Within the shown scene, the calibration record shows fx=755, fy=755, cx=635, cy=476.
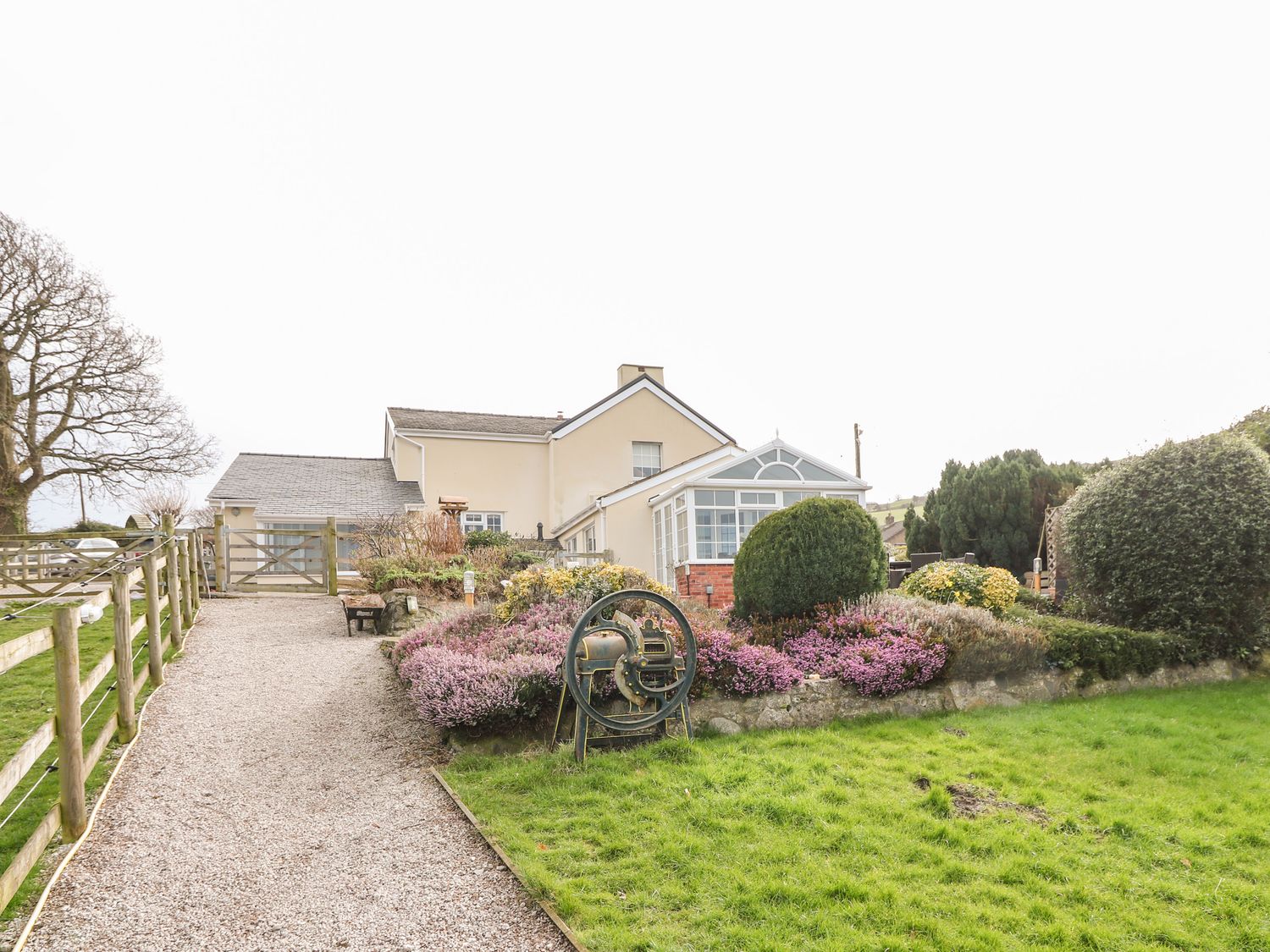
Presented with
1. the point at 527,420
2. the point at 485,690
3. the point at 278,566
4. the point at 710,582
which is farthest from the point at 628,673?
the point at 527,420

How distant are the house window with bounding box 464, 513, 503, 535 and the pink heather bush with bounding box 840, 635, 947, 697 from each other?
18.4 metres

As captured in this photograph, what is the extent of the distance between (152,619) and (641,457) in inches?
753

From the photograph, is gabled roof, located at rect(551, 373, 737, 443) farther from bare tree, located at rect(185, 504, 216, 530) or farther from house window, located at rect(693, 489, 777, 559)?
bare tree, located at rect(185, 504, 216, 530)

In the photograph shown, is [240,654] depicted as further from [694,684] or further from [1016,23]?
[1016,23]

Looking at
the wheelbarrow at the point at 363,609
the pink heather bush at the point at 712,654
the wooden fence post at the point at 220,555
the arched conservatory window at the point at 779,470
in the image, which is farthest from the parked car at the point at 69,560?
the pink heather bush at the point at 712,654

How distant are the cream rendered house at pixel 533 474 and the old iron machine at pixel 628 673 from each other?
39.8ft

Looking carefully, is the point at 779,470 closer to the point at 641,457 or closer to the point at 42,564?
the point at 641,457

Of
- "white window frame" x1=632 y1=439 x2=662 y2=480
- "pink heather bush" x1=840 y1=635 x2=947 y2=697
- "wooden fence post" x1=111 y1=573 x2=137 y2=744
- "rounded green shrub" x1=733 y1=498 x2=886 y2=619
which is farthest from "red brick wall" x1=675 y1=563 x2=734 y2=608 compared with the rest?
"wooden fence post" x1=111 y1=573 x2=137 y2=744

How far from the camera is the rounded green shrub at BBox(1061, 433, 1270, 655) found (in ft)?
30.9

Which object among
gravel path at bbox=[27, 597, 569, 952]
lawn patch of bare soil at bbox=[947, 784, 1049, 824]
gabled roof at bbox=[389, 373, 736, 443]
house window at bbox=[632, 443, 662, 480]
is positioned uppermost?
gabled roof at bbox=[389, 373, 736, 443]

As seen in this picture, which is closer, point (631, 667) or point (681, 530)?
point (631, 667)

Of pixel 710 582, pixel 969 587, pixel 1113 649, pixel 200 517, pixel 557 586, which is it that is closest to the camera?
pixel 1113 649

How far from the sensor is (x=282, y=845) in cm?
525

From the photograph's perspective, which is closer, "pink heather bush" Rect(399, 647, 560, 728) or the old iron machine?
the old iron machine
